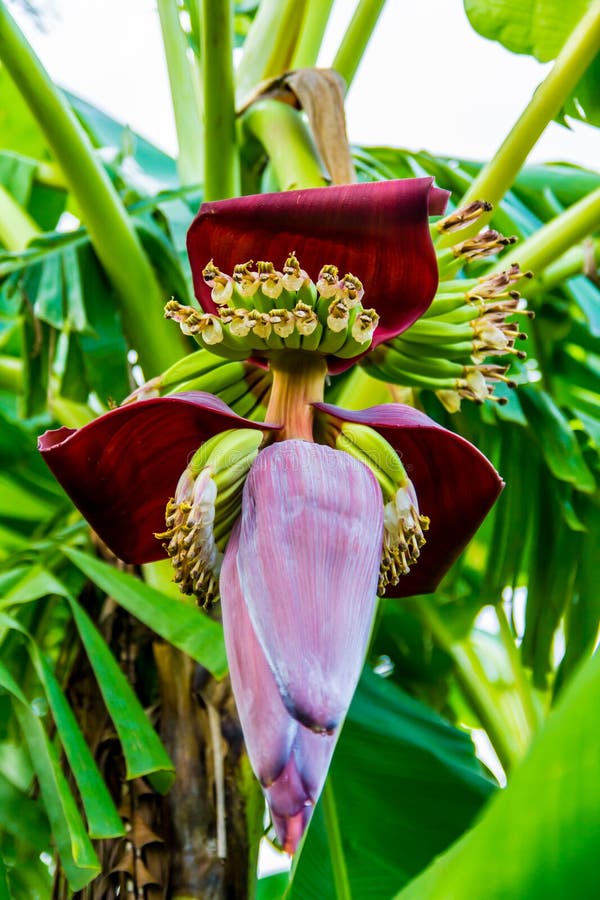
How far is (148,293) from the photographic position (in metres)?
0.98

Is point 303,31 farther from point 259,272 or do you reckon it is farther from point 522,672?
point 522,672

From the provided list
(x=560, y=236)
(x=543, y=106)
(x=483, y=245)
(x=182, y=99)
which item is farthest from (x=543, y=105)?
(x=182, y=99)

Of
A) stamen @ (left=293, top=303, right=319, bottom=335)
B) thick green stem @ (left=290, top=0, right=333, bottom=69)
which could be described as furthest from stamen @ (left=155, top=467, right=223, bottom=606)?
thick green stem @ (left=290, top=0, right=333, bottom=69)

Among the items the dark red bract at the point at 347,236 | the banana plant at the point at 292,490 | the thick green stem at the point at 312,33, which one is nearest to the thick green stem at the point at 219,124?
the banana plant at the point at 292,490

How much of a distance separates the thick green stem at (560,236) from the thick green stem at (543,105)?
11 centimetres

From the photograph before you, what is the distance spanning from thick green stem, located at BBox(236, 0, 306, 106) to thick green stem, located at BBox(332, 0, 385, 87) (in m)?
0.08

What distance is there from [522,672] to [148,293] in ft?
2.26

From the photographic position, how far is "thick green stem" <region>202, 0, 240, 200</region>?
0.90 metres

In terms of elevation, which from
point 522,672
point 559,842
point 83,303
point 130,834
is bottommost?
point 522,672

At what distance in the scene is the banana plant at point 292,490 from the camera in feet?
1.57

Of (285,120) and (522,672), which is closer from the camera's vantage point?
(285,120)

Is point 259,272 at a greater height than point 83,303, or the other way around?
point 259,272

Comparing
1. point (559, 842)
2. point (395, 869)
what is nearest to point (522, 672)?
point (395, 869)

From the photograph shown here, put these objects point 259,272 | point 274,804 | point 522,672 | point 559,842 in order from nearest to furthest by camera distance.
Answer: point 559,842 < point 274,804 < point 259,272 < point 522,672
